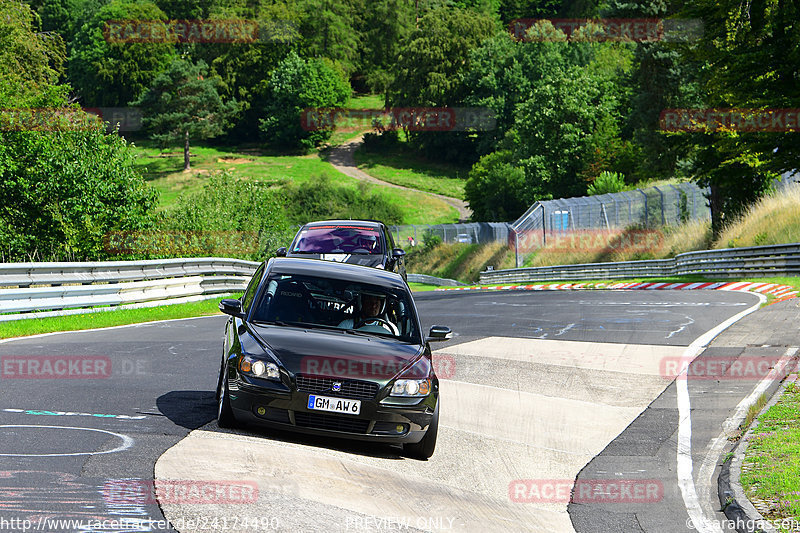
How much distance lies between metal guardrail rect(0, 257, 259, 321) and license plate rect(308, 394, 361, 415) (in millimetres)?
10835

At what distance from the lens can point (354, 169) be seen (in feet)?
376

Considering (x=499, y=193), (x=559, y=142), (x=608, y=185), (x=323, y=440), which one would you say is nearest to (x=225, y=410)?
(x=323, y=440)

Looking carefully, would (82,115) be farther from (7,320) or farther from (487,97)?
(487,97)

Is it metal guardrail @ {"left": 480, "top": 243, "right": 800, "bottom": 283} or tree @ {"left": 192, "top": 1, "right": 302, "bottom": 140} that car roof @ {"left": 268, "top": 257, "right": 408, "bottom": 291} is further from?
tree @ {"left": 192, "top": 1, "right": 302, "bottom": 140}

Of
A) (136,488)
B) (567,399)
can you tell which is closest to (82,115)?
(567,399)

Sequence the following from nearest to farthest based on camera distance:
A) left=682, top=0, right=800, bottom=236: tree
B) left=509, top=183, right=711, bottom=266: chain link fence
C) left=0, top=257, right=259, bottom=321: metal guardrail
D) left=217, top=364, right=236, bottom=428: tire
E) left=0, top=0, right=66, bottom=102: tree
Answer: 1. left=217, top=364, right=236, bottom=428: tire
2. left=0, top=257, right=259, bottom=321: metal guardrail
3. left=682, top=0, right=800, bottom=236: tree
4. left=509, top=183, right=711, bottom=266: chain link fence
5. left=0, top=0, right=66, bottom=102: tree

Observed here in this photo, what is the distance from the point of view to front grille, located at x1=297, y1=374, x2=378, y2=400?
7.51 metres

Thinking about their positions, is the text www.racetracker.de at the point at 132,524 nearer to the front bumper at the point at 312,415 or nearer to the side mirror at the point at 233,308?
the front bumper at the point at 312,415

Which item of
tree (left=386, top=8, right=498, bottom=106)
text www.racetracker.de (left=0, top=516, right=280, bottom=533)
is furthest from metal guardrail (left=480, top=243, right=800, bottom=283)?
tree (left=386, top=8, right=498, bottom=106)

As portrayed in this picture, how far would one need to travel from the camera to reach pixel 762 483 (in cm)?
731

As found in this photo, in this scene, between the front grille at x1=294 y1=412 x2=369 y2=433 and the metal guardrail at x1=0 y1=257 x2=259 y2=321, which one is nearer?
the front grille at x1=294 y1=412 x2=369 y2=433

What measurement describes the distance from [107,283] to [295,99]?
10741cm

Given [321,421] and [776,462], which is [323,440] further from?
[776,462]

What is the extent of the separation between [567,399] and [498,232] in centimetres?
4793
